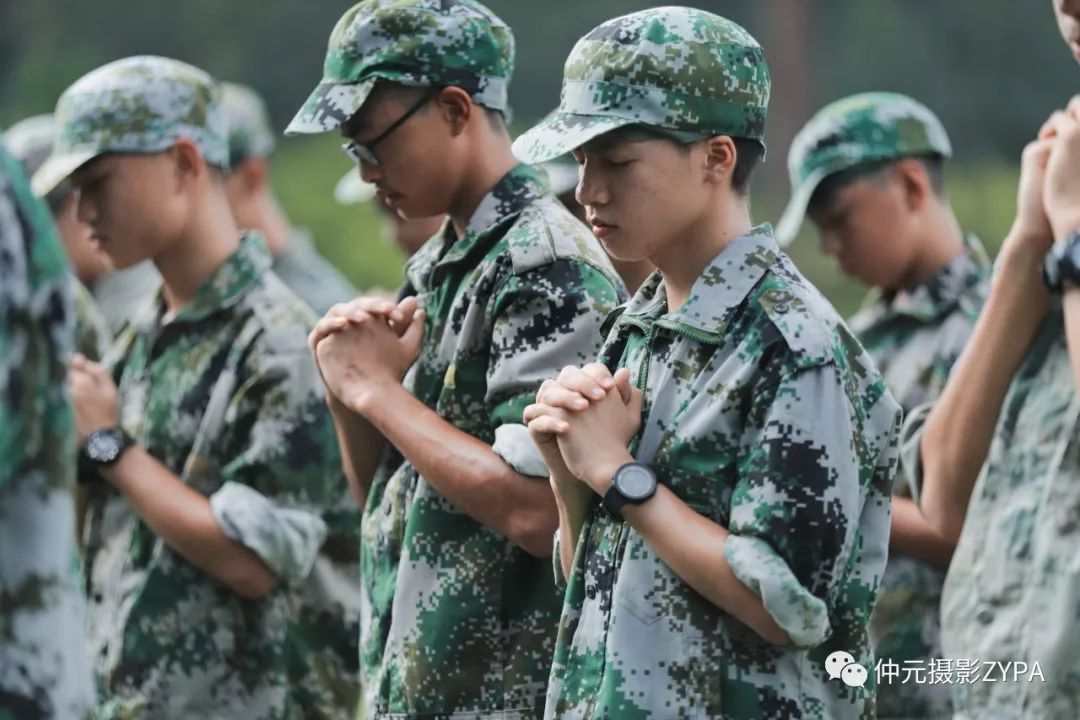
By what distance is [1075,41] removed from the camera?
3.70 metres

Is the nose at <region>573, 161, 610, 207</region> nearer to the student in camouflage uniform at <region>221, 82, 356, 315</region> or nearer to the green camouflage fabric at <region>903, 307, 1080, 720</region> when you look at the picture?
the green camouflage fabric at <region>903, 307, 1080, 720</region>

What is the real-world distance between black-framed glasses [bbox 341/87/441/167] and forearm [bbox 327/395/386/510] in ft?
1.69

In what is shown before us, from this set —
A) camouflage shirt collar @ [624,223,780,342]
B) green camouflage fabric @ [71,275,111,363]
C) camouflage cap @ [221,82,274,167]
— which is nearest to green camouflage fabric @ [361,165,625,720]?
camouflage shirt collar @ [624,223,780,342]

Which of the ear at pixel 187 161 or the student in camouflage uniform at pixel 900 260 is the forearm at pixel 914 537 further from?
the ear at pixel 187 161

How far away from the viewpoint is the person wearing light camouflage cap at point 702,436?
3129mm

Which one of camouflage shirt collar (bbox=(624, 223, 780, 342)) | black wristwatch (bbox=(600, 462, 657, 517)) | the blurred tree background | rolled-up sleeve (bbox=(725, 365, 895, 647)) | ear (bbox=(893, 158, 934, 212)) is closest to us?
rolled-up sleeve (bbox=(725, 365, 895, 647))

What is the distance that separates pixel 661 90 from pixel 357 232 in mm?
14553

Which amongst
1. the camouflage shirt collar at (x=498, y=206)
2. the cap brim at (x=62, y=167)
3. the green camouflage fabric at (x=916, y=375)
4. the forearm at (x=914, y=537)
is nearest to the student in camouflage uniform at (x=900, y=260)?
the green camouflage fabric at (x=916, y=375)

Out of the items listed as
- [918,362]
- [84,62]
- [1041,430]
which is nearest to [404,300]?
[1041,430]

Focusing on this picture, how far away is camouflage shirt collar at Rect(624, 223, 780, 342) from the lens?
3.29 m

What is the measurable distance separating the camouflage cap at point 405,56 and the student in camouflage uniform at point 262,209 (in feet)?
10.8

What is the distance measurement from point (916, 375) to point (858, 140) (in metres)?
0.76

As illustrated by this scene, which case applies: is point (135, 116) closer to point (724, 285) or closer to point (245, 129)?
point (724, 285)

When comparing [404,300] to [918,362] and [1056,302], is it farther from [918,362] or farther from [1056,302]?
[918,362]
